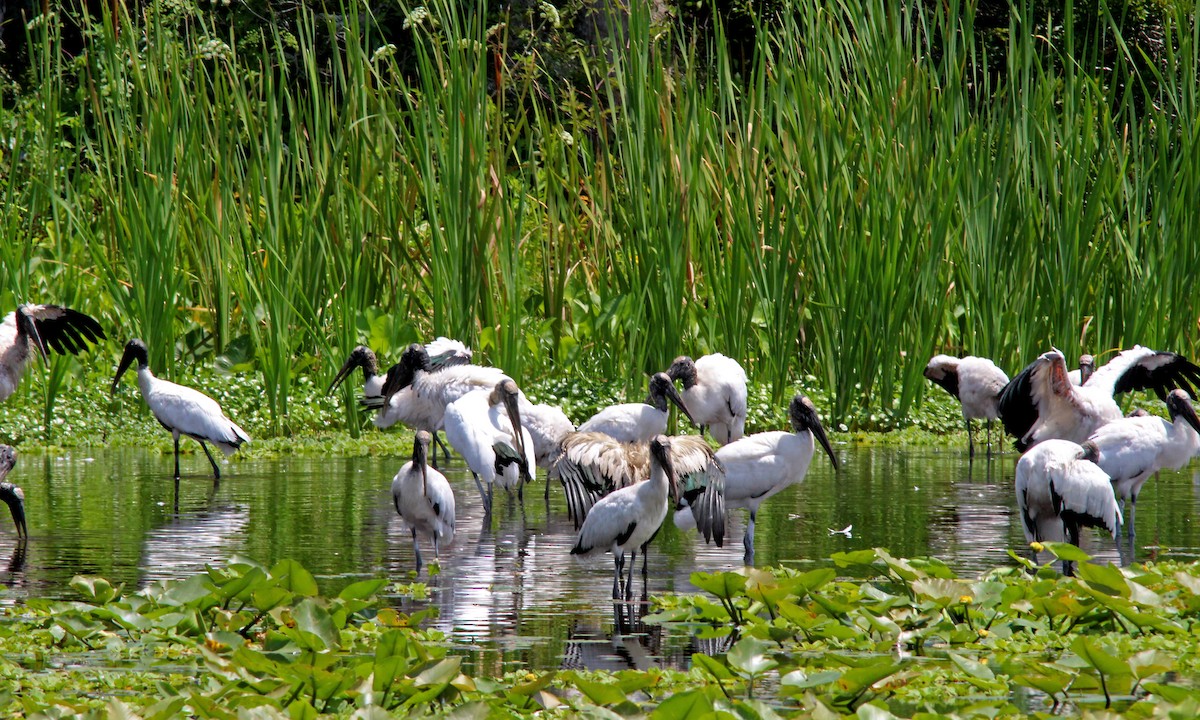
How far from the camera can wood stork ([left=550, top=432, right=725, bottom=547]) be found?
286 inches

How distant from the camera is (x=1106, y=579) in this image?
542 centimetres

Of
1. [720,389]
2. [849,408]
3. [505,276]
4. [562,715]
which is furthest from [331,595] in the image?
[849,408]

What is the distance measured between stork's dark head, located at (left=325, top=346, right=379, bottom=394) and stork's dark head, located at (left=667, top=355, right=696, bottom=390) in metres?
2.44

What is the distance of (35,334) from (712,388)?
4.81 meters

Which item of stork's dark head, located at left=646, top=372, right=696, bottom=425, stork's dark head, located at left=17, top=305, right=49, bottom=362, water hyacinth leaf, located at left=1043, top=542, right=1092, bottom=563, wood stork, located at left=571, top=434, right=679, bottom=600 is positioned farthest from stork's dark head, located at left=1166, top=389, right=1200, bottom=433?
stork's dark head, located at left=17, top=305, right=49, bottom=362

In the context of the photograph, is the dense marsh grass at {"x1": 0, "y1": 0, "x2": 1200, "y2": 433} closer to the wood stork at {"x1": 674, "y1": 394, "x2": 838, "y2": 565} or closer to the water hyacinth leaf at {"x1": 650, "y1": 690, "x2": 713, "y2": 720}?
the wood stork at {"x1": 674, "y1": 394, "x2": 838, "y2": 565}

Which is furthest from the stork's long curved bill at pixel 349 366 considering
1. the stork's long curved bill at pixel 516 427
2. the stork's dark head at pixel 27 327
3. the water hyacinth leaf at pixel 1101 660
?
the water hyacinth leaf at pixel 1101 660

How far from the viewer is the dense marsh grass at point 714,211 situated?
38.5 ft

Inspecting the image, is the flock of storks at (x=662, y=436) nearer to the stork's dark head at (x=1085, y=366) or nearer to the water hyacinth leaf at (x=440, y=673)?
the stork's dark head at (x=1085, y=366)

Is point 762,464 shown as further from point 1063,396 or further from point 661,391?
point 1063,396

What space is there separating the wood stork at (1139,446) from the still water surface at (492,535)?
318 mm

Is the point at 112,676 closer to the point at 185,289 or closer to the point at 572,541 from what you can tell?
the point at 572,541

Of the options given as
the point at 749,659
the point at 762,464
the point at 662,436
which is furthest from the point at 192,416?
the point at 749,659

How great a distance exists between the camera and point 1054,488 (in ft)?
23.4
